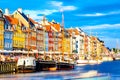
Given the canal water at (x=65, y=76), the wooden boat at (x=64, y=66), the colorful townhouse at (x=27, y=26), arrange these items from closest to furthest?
the canal water at (x=65, y=76) < the wooden boat at (x=64, y=66) < the colorful townhouse at (x=27, y=26)

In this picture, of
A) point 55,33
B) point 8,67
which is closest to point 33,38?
point 55,33

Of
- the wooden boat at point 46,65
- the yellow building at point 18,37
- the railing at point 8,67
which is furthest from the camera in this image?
the yellow building at point 18,37

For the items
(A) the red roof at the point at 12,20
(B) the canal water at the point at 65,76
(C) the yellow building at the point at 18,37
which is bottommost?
(B) the canal water at the point at 65,76

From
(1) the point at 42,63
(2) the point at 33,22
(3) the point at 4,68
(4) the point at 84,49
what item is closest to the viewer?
(3) the point at 4,68

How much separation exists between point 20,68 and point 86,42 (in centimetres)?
11561

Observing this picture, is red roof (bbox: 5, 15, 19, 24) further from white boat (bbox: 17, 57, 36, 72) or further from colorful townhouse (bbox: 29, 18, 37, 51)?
white boat (bbox: 17, 57, 36, 72)

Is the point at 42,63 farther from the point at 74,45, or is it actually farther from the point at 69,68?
the point at 74,45

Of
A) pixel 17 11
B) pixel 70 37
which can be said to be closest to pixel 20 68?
pixel 17 11

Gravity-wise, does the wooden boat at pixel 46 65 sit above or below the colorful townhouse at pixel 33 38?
below

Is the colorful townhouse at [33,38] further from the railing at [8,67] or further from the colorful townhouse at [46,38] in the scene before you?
the railing at [8,67]

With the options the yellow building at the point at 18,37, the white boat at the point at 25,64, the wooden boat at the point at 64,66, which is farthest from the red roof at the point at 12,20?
the white boat at the point at 25,64

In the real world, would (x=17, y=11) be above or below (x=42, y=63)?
above

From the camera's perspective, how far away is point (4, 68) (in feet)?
228

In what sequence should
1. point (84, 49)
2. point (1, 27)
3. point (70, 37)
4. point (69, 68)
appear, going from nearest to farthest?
point (69, 68) < point (1, 27) < point (70, 37) < point (84, 49)
